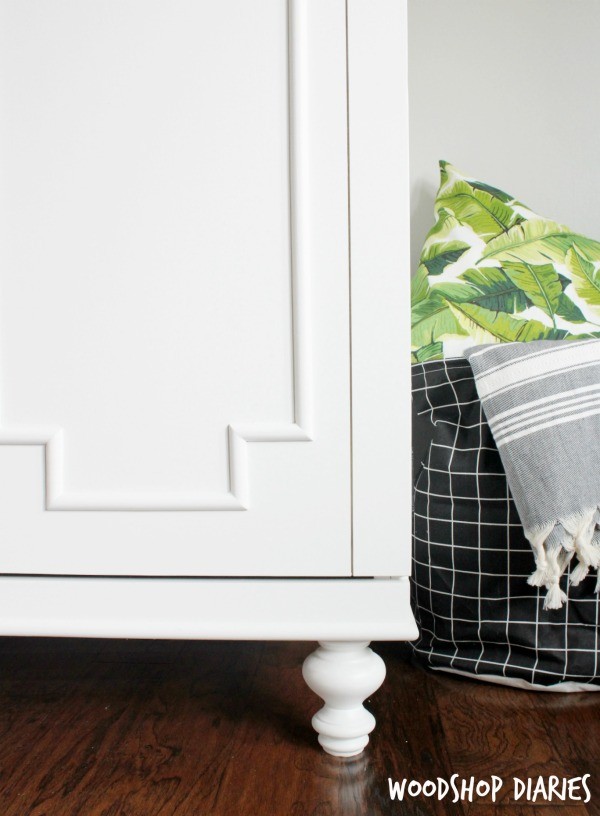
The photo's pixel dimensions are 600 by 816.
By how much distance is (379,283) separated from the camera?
25.7 inches

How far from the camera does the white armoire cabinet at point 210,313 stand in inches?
25.4

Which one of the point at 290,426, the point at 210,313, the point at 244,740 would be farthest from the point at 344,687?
the point at 210,313

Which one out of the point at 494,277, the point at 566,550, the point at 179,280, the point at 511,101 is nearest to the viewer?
the point at 179,280

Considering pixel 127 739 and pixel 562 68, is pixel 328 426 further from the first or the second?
pixel 562 68

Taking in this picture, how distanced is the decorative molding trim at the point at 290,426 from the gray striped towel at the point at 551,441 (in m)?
0.27

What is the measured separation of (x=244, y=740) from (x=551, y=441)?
0.43 meters

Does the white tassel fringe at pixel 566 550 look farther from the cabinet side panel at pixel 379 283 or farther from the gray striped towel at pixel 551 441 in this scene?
the cabinet side panel at pixel 379 283

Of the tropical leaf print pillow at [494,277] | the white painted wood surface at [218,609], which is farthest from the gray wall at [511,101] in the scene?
the white painted wood surface at [218,609]

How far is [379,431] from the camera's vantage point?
0.66 m

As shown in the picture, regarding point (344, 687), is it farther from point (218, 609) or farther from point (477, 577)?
point (477, 577)

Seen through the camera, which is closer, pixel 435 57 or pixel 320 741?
pixel 320 741

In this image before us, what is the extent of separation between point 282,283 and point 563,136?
97cm

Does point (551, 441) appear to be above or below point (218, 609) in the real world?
above

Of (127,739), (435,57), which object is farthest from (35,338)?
(435,57)
